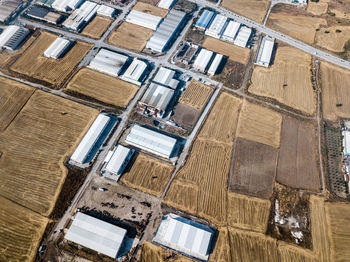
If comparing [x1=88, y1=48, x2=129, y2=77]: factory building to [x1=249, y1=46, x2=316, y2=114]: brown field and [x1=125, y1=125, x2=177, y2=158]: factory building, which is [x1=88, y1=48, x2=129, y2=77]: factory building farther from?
[x1=249, y1=46, x2=316, y2=114]: brown field

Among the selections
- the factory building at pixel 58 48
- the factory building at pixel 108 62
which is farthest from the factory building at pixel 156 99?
the factory building at pixel 58 48

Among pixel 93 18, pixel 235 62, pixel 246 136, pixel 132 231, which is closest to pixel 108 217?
pixel 132 231

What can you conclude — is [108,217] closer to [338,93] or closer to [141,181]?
[141,181]

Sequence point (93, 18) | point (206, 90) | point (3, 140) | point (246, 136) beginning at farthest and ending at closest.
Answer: point (93, 18), point (206, 90), point (246, 136), point (3, 140)

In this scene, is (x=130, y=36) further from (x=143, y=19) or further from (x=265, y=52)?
(x=265, y=52)

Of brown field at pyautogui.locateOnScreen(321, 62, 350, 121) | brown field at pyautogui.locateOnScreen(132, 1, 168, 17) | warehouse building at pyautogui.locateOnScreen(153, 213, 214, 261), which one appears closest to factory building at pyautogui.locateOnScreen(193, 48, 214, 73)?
brown field at pyautogui.locateOnScreen(132, 1, 168, 17)

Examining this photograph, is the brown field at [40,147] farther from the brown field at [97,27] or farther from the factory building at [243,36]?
the factory building at [243,36]

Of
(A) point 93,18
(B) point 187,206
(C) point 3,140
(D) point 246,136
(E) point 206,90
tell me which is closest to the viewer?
(B) point 187,206
